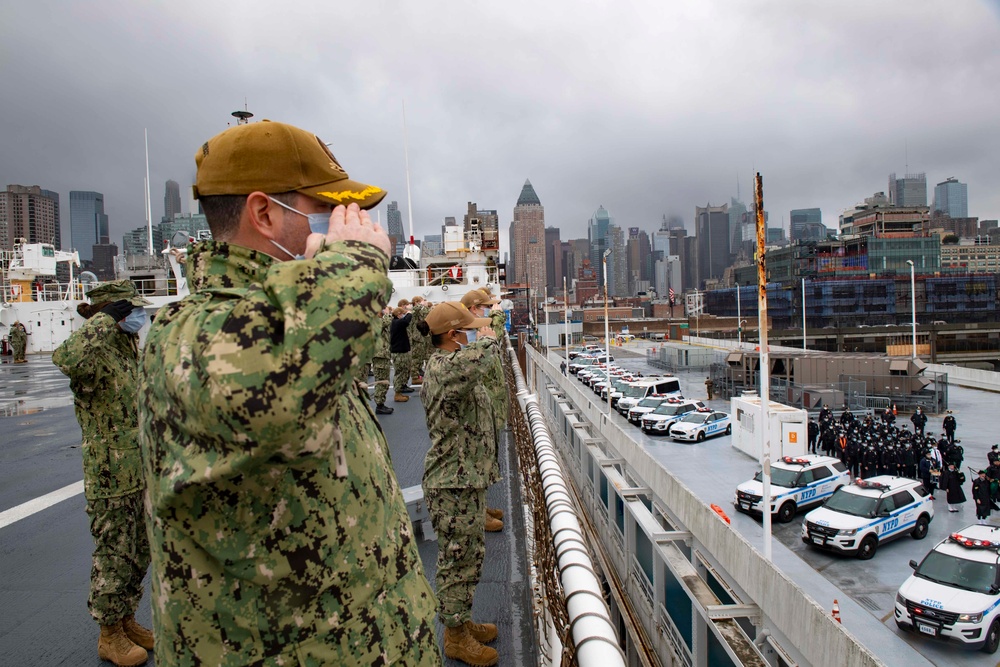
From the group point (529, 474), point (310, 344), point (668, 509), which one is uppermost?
point (310, 344)

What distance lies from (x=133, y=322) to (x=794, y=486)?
15.3 m

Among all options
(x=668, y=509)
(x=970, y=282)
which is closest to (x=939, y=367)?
(x=668, y=509)

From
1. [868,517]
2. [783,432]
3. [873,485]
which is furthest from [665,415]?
[868,517]

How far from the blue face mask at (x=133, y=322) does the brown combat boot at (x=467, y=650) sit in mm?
2654

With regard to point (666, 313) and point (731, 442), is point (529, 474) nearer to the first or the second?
point (731, 442)

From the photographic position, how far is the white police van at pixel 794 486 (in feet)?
48.9

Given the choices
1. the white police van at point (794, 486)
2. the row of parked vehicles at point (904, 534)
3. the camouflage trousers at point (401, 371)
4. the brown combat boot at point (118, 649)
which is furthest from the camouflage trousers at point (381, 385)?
the white police van at point (794, 486)

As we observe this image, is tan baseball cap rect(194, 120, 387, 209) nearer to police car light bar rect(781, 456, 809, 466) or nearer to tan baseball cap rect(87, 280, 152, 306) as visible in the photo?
tan baseball cap rect(87, 280, 152, 306)

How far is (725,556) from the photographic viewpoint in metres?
4.20

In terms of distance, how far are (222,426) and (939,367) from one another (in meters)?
48.6

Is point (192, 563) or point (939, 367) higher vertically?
point (192, 563)

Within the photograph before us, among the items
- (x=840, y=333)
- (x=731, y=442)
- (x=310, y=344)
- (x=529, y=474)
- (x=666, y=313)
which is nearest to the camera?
(x=310, y=344)

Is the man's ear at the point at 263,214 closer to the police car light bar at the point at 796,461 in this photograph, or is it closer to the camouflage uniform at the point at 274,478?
the camouflage uniform at the point at 274,478

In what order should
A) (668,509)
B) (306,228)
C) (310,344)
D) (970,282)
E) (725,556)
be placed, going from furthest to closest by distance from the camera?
(970,282), (668,509), (725,556), (306,228), (310,344)
